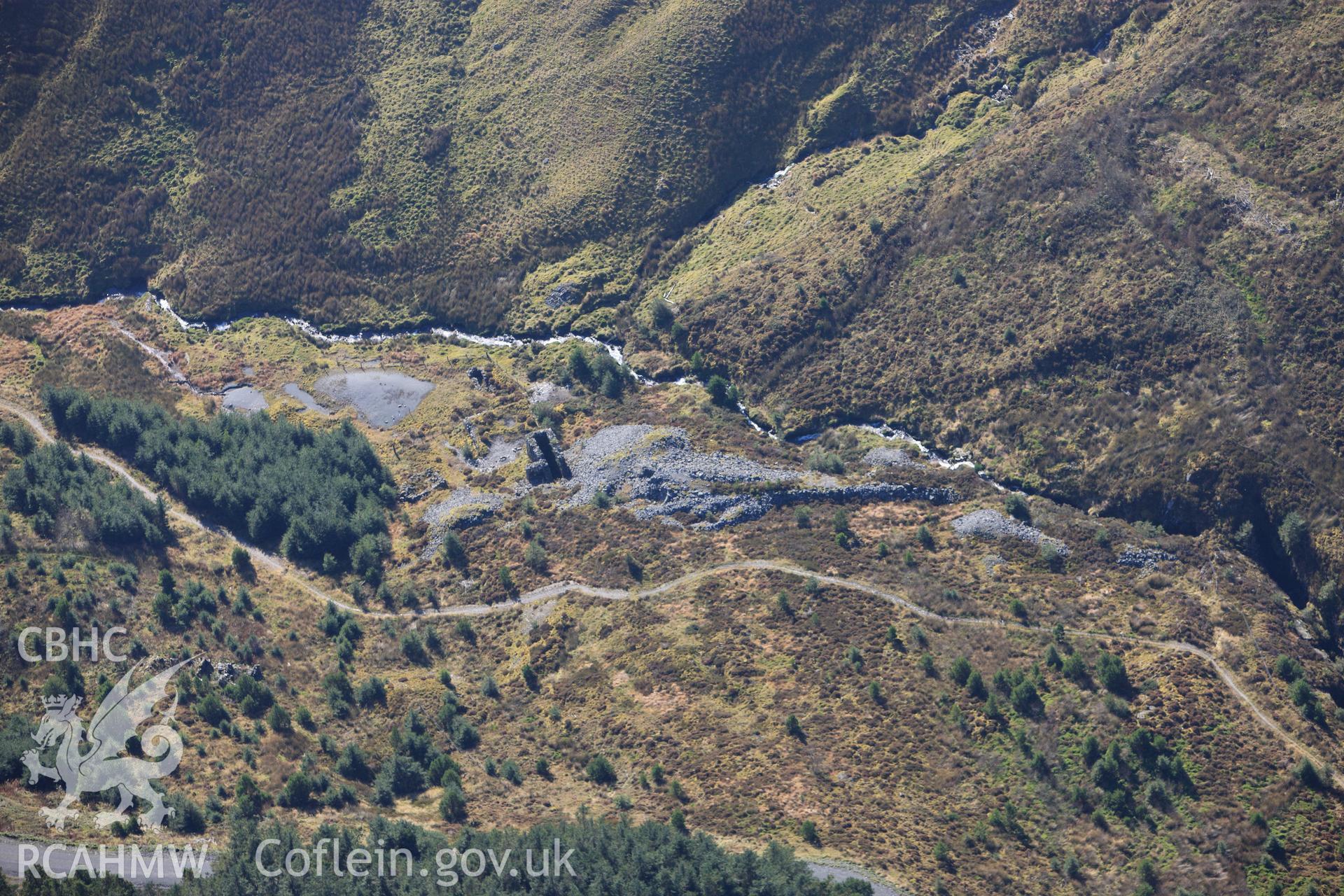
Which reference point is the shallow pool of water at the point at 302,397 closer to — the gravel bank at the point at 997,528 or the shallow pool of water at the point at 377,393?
the shallow pool of water at the point at 377,393

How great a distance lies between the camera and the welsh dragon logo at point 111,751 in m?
85.6

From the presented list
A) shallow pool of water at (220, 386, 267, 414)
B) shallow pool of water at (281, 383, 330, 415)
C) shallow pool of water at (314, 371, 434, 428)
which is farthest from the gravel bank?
shallow pool of water at (220, 386, 267, 414)

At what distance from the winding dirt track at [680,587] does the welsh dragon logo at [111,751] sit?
1953 cm

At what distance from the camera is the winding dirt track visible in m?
90.5

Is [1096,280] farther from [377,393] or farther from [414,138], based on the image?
[414,138]

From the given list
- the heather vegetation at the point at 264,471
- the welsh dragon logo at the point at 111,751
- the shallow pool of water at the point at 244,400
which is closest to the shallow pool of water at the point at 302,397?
the shallow pool of water at the point at 244,400

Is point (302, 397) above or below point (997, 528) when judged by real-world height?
above

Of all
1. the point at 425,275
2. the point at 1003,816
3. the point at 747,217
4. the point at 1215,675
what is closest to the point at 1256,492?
the point at 1215,675

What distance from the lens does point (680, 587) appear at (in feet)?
351

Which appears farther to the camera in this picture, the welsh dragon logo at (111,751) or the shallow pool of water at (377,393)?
the shallow pool of water at (377,393)

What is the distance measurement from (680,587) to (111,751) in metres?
43.7

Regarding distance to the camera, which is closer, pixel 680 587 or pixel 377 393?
pixel 680 587

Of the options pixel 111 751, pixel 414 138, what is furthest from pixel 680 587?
pixel 414 138

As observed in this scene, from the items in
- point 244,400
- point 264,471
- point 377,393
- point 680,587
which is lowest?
point 680,587
